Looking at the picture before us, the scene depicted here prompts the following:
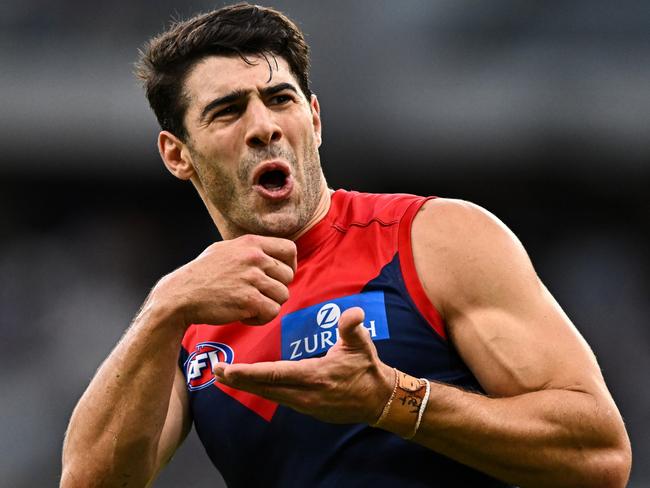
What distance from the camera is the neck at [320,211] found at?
11.3ft

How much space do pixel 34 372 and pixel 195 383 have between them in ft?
16.4

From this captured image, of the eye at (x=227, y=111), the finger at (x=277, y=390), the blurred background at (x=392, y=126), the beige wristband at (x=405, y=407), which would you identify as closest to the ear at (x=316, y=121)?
the eye at (x=227, y=111)

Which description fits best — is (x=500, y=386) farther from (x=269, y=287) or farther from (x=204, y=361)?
(x=204, y=361)

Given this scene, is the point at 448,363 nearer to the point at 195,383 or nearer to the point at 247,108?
the point at 195,383

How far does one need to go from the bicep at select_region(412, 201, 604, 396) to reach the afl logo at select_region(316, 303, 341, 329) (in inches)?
10.9

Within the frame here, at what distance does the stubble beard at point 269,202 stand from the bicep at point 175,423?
1.80 ft

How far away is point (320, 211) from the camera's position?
3482 millimetres

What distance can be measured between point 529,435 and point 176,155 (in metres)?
1.71

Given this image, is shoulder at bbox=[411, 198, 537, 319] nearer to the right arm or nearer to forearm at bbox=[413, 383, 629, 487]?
forearm at bbox=[413, 383, 629, 487]

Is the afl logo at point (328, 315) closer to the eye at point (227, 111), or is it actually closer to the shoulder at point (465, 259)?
the shoulder at point (465, 259)

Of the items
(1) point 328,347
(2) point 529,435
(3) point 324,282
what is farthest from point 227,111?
(2) point 529,435

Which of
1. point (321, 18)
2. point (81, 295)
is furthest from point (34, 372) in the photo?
point (321, 18)

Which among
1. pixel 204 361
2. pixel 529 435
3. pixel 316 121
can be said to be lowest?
pixel 204 361

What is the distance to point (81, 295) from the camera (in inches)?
332
